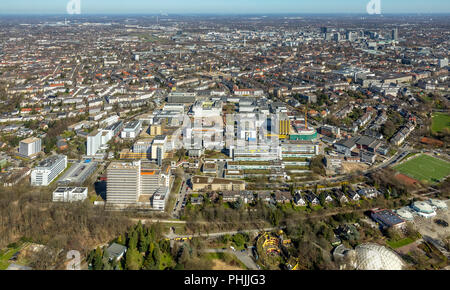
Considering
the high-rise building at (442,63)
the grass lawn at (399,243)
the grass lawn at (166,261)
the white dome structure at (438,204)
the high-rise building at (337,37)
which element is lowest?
the grass lawn at (166,261)

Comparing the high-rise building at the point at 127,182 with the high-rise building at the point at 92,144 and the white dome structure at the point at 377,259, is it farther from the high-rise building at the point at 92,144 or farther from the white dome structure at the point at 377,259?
the white dome structure at the point at 377,259

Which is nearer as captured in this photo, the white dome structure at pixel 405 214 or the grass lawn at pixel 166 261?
the grass lawn at pixel 166 261

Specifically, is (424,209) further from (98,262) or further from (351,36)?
(351,36)

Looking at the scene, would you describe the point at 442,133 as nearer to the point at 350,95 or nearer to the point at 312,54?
the point at 350,95

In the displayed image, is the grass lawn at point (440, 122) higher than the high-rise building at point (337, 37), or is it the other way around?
the high-rise building at point (337, 37)

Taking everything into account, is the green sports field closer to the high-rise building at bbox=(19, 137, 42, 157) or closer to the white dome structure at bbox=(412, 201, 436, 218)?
the white dome structure at bbox=(412, 201, 436, 218)

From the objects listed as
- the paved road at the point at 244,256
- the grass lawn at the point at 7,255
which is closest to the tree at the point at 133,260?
the paved road at the point at 244,256

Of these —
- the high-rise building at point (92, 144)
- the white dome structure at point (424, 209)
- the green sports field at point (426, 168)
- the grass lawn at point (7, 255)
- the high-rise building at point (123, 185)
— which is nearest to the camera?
the grass lawn at point (7, 255)
